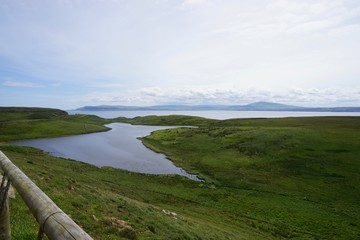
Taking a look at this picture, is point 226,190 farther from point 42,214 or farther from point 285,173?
point 42,214

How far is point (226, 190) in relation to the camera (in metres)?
52.3

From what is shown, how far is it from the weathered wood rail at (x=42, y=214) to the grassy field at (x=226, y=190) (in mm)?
4663

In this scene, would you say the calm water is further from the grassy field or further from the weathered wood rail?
the weathered wood rail

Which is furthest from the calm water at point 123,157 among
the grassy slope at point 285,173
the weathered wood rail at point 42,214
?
the weathered wood rail at point 42,214

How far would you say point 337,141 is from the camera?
82.6m

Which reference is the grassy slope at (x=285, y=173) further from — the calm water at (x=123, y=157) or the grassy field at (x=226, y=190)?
the calm water at (x=123, y=157)

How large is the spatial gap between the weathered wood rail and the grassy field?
4.66 m

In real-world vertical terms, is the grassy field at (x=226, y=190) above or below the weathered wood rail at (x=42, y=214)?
below

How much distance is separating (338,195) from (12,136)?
395 feet

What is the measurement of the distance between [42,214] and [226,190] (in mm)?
50796

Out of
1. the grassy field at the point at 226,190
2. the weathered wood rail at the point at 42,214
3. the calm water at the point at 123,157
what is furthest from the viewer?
the calm water at the point at 123,157

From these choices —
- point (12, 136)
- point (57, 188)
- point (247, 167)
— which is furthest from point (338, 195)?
point (12, 136)

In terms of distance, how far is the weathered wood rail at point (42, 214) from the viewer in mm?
3758

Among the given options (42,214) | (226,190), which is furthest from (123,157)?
(42,214)
